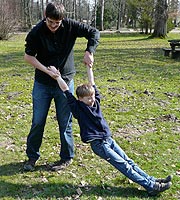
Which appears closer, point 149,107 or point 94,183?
point 94,183

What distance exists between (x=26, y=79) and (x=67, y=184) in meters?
6.40

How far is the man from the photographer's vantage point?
351 cm

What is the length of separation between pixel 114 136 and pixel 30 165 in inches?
68.5

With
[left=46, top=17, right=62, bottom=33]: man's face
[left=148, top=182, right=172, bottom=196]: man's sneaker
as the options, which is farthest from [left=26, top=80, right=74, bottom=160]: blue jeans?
[left=148, top=182, right=172, bottom=196]: man's sneaker

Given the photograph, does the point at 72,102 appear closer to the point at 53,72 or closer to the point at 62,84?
the point at 62,84

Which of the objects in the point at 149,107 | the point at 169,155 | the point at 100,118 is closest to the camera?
the point at 100,118

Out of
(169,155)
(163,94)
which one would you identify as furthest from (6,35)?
(169,155)

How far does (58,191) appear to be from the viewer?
3783 mm

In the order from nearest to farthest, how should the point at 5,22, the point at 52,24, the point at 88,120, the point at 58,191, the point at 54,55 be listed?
the point at 52,24
the point at 88,120
the point at 54,55
the point at 58,191
the point at 5,22

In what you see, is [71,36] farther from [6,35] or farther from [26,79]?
[6,35]

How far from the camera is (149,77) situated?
10125 millimetres

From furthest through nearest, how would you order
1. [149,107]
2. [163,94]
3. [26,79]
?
[26,79]
[163,94]
[149,107]

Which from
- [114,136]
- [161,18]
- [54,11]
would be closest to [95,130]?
[54,11]

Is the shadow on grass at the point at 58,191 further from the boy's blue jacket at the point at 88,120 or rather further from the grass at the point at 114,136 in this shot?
the boy's blue jacket at the point at 88,120
